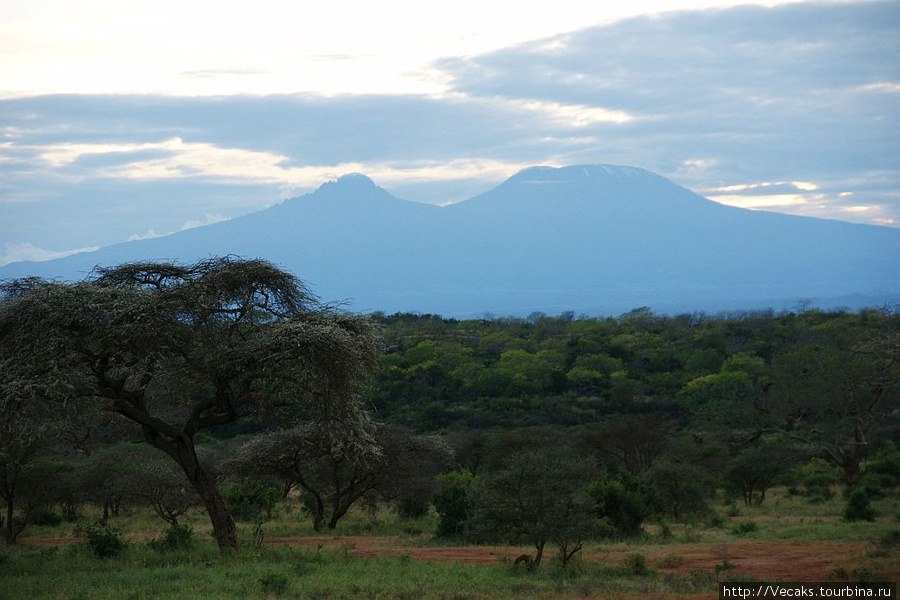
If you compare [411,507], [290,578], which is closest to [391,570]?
[290,578]

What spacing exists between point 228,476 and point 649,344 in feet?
169

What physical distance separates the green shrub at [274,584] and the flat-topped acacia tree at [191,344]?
138 inches

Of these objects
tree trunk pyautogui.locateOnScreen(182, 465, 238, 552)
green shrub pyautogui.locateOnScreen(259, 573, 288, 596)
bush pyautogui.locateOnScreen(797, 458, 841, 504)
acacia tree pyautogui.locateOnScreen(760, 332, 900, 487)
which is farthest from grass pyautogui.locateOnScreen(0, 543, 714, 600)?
acacia tree pyautogui.locateOnScreen(760, 332, 900, 487)

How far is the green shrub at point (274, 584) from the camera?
1373 centimetres

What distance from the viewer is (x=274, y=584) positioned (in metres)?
13.9

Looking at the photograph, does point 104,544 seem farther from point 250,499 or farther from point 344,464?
point 250,499

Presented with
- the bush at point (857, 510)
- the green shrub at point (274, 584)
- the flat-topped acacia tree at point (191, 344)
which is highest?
the flat-topped acacia tree at point (191, 344)

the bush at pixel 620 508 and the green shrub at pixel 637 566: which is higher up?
the green shrub at pixel 637 566

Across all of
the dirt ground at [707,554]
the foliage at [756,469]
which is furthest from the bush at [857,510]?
the foliage at [756,469]

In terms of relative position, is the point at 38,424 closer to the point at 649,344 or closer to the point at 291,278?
the point at 291,278

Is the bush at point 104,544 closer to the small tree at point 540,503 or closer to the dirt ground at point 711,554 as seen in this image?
the dirt ground at point 711,554

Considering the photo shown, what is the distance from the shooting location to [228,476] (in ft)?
86.4

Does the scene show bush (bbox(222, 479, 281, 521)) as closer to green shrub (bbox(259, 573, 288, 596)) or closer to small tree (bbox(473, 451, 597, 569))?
small tree (bbox(473, 451, 597, 569))

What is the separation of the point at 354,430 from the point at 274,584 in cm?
434
